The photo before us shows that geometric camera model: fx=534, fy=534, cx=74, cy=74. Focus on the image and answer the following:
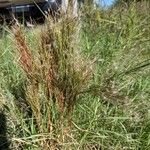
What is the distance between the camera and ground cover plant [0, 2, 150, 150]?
3.59m

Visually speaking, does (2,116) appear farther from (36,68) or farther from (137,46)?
(137,46)

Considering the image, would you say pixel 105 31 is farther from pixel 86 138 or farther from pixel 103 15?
pixel 86 138

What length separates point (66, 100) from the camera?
3639 mm

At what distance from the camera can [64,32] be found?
370 centimetres

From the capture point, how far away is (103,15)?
6.34 metres

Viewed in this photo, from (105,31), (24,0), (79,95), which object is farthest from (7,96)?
(24,0)

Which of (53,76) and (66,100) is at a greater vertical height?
(53,76)

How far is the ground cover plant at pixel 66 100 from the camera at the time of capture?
3.59 m

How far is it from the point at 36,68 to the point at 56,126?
42 centimetres

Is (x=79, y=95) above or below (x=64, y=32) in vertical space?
below

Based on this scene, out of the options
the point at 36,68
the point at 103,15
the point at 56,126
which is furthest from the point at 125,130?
the point at 103,15

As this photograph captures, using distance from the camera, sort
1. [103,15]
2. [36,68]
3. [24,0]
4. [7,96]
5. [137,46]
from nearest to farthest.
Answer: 1. [36,68]
2. [7,96]
3. [137,46]
4. [103,15]
5. [24,0]

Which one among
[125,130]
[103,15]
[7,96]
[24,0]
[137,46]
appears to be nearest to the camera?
[125,130]

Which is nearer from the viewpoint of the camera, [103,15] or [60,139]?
[60,139]
